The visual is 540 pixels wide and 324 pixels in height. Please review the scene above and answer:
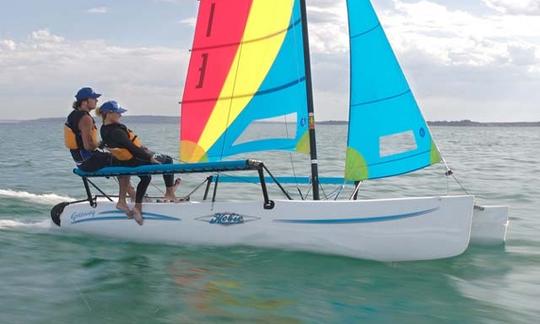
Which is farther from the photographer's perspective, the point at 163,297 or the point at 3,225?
the point at 3,225

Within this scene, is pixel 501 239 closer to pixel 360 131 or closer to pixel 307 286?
pixel 360 131

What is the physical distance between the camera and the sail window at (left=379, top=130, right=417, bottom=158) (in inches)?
292

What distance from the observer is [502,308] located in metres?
6.12

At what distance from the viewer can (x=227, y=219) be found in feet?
26.1

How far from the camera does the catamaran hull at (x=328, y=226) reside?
7195mm

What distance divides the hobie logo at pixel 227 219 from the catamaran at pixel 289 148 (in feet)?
0.04

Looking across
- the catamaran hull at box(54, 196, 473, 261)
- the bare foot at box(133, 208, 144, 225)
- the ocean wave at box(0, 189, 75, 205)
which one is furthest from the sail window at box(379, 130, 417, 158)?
the ocean wave at box(0, 189, 75, 205)

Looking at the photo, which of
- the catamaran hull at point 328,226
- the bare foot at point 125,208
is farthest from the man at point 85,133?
the catamaran hull at point 328,226

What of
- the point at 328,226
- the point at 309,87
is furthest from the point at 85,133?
the point at 328,226

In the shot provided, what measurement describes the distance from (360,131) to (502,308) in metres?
2.70

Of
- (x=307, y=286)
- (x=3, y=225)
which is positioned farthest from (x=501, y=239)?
(x=3, y=225)

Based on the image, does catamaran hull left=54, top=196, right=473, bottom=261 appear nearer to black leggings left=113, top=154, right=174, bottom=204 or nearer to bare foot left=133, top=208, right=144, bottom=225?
→ bare foot left=133, top=208, right=144, bottom=225

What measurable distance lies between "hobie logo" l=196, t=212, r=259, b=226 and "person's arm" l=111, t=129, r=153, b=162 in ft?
3.59

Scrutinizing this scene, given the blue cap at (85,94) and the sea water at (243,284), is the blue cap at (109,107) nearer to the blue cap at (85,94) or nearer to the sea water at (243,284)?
the blue cap at (85,94)
